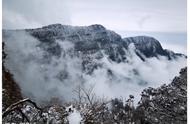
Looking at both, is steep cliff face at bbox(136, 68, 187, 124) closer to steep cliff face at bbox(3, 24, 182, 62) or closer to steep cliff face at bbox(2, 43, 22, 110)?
steep cliff face at bbox(3, 24, 182, 62)

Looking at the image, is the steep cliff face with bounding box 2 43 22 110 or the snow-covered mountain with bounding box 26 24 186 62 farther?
the snow-covered mountain with bounding box 26 24 186 62

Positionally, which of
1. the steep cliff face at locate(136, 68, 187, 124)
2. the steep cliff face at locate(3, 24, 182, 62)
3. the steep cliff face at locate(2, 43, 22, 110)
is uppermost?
the steep cliff face at locate(3, 24, 182, 62)

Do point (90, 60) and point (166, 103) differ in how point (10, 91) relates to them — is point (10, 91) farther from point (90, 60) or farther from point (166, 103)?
point (166, 103)

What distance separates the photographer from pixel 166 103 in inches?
131

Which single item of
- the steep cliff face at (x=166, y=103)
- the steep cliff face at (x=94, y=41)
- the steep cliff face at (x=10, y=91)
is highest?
the steep cliff face at (x=94, y=41)

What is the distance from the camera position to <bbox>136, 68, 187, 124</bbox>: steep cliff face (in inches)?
120

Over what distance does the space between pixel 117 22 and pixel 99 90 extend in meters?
0.57

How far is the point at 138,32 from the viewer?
321 cm

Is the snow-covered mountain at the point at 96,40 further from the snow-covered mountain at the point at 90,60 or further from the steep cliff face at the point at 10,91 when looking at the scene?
the steep cliff face at the point at 10,91

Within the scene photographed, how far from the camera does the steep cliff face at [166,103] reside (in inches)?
120

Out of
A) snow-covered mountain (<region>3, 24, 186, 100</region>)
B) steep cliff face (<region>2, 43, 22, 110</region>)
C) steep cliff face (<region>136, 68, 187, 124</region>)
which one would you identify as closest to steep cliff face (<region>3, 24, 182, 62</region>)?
snow-covered mountain (<region>3, 24, 186, 100</region>)

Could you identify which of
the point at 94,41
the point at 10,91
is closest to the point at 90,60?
the point at 94,41

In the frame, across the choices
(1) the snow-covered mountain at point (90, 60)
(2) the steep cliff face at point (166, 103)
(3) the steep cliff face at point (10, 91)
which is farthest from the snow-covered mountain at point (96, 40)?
(3) the steep cliff face at point (10, 91)

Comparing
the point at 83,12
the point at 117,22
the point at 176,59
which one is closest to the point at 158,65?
the point at 176,59
